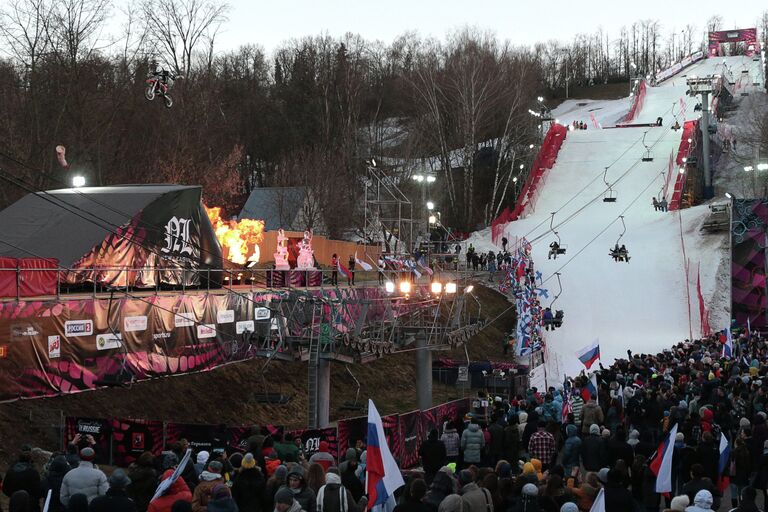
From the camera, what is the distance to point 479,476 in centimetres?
1217

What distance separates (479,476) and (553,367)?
81.3ft

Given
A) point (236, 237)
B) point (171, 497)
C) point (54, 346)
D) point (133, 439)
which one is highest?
point (236, 237)

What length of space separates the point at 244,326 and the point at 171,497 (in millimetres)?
17863

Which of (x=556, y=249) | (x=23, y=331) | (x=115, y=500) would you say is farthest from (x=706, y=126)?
(x=115, y=500)

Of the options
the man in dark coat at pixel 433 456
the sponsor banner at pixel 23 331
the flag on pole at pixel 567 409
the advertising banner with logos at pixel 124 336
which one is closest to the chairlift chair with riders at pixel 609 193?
the advertising banner with logos at pixel 124 336

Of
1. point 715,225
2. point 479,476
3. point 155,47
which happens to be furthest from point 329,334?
point 155,47

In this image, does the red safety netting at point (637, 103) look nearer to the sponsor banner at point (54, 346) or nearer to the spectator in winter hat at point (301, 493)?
the sponsor banner at point (54, 346)

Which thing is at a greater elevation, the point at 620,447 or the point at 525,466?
the point at 525,466

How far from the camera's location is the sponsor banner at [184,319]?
2548 cm

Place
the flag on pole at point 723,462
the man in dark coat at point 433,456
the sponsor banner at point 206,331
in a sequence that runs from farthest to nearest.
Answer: the sponsor banner at point 206,331, the man in dark coat at point 433,456, the flag on pole at point 723,462

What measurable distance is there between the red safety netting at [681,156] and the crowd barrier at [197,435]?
39.6 metres

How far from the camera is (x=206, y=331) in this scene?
26562 millimetres

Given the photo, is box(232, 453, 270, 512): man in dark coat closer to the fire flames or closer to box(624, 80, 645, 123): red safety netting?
the fire flames

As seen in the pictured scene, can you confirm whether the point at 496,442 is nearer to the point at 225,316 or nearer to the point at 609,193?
the point at 225,316
